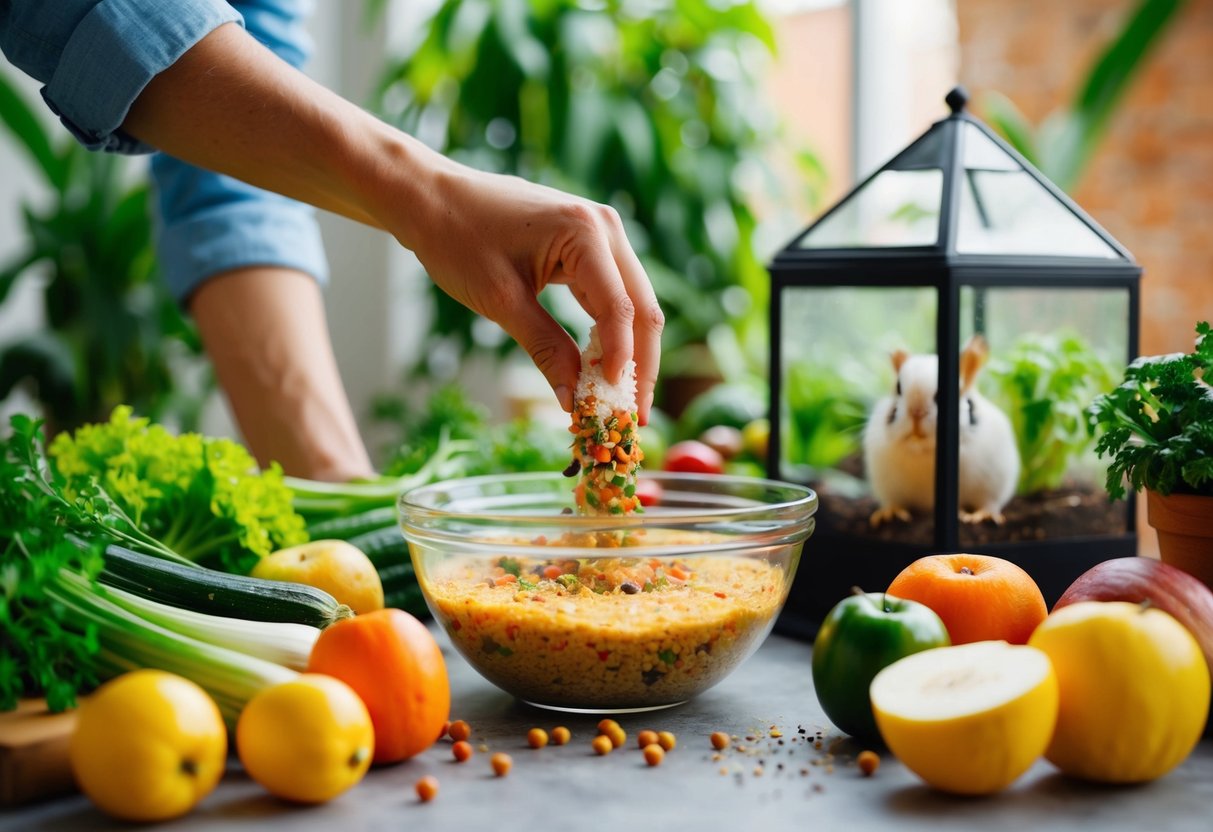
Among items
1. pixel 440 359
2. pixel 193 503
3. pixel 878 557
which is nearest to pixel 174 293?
pixel 193 503

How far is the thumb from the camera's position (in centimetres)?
128

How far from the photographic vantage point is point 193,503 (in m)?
1.51

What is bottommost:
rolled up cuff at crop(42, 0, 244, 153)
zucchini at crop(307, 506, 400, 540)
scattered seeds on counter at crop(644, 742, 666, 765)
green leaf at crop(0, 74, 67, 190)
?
scattered seeds on counter at crop(644, 742, 666, 765)

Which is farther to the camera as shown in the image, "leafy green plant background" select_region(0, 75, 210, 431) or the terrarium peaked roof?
"leafy green plant background" select_region(0, 75, 210, 431)

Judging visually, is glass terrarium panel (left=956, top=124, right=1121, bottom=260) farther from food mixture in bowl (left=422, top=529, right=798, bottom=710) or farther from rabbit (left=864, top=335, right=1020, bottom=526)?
food mixture in bowl (left=422, top=529, right=798, bottom=710)

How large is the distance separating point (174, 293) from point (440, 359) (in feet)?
9.28

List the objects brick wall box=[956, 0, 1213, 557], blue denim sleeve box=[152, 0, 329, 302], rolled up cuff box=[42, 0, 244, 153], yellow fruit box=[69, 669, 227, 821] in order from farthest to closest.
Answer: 1. brick wall box=[956, 0, 1213, 557]
2. blue denim sleeve box=[152, 0, 329, 302]
3. rolled up cuff box=[42, 0, 244, 153]
4. yellow fruit box=[69, 669, 227, 821]

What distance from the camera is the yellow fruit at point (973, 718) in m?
0.95

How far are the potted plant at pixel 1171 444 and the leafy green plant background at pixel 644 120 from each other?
90.7 inches

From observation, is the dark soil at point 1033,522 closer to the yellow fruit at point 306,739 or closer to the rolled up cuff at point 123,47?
the yellow fruit at point 306,739

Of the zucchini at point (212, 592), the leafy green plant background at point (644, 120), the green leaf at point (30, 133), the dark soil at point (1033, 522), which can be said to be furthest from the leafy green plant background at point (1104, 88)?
the green leaf at point (30, 133)

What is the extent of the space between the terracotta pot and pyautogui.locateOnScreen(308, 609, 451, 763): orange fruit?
32.1 inches

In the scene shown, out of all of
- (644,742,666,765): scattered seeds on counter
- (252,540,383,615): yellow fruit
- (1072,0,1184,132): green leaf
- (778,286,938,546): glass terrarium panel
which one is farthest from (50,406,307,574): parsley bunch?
(1072,0,1184,132): green leaf

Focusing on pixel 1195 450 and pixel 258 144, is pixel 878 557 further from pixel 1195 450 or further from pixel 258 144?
pixel 258 144
